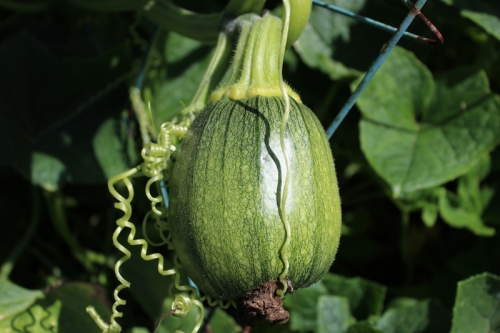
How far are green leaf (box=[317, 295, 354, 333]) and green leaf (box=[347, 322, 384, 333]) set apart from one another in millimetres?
44

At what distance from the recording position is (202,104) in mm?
988

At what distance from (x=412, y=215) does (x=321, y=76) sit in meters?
0.60

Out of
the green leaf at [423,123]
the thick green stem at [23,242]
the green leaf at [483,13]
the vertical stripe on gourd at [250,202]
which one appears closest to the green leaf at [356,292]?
the green leaf at [423,123]

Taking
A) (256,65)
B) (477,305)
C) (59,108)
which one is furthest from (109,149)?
(477,305)

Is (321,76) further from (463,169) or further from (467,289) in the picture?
(467,289)

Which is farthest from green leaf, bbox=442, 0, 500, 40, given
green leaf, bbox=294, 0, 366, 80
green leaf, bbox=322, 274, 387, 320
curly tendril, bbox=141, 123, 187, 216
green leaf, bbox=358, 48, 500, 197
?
curly tendril, bbox=141, 123, 187, 216

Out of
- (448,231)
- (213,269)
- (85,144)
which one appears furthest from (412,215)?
(213,269)

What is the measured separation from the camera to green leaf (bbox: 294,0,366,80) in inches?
58.3

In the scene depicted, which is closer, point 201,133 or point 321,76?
point 201,133

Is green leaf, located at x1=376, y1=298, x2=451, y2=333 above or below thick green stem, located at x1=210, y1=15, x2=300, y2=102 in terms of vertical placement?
below

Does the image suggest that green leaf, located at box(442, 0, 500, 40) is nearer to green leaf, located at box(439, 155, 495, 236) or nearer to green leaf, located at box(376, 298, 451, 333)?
green leaf, located at box(439, 155, 495, 236)

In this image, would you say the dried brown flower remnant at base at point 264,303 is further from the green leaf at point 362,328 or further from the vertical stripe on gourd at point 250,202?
the green leaf at point 362,328

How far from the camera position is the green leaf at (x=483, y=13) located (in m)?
1.29

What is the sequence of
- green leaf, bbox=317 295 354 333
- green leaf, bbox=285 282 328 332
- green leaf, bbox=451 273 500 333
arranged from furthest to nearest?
green leaf, bbox=285 282 328 332, green leaf, bbox=317 295 354 333, green leaf, bbox=451 273 500 333
